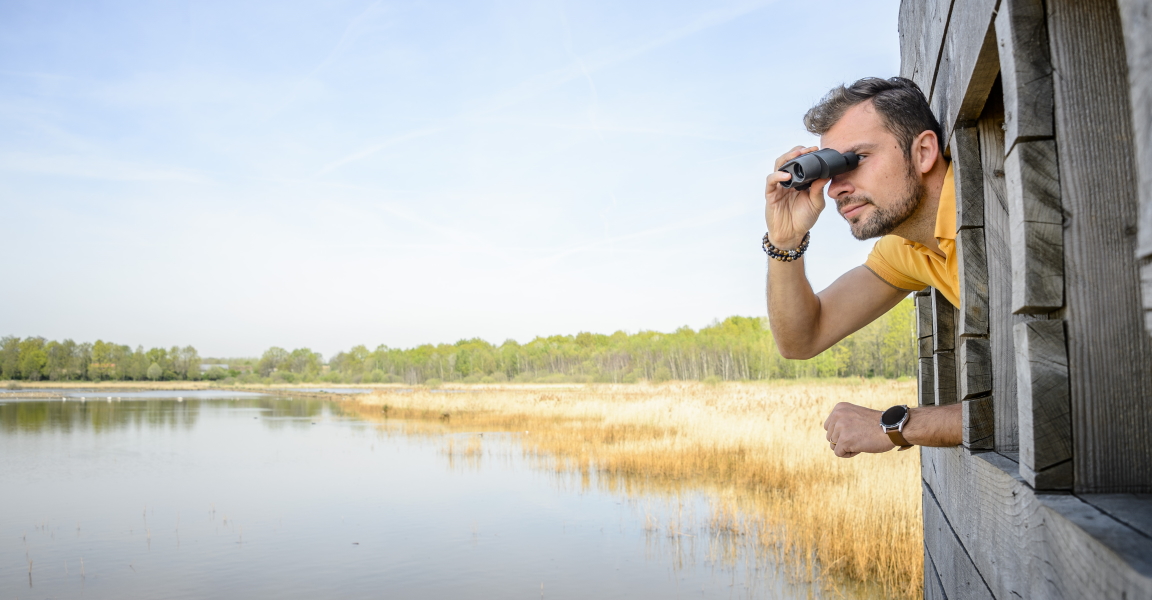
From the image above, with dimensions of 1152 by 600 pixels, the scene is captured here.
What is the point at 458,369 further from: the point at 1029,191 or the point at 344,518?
the point at 1029,191

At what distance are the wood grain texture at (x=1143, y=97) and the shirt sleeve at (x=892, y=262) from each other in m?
1.36

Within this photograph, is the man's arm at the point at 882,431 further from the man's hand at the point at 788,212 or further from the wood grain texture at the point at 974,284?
the man's hand at the point at 788,212

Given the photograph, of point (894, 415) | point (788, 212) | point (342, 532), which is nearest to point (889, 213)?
point (788, 212)

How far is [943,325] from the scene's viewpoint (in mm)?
1970

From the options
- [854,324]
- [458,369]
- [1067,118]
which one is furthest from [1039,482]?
[458,369]

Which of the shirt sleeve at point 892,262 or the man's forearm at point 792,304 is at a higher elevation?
the shirt sleeve at point 892,262

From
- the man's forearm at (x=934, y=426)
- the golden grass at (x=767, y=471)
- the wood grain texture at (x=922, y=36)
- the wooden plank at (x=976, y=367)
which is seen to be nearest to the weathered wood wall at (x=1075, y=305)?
the wooden plank at (x=976, y=367)

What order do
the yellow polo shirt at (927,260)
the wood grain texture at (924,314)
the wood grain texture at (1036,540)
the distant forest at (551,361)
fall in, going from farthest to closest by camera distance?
the distant forest at (551,361), the wood grain texture at (924,314), the yellow polo shirt at (927,260), the wood grain texture at (1036,540)

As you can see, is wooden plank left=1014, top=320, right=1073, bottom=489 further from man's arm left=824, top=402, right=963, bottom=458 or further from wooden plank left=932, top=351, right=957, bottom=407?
wooden plank left=932, top=351, right=957, bottom=407

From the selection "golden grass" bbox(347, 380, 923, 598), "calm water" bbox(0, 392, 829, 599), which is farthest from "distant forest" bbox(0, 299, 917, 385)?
"calm water" bbox(0, 392, 829, 599)

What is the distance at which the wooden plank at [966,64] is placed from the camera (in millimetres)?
1180

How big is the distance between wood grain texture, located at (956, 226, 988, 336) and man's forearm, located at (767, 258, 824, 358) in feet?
1.91

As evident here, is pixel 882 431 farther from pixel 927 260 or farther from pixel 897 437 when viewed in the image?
pixel 927 260

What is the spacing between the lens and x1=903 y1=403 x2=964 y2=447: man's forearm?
5.13 ft
